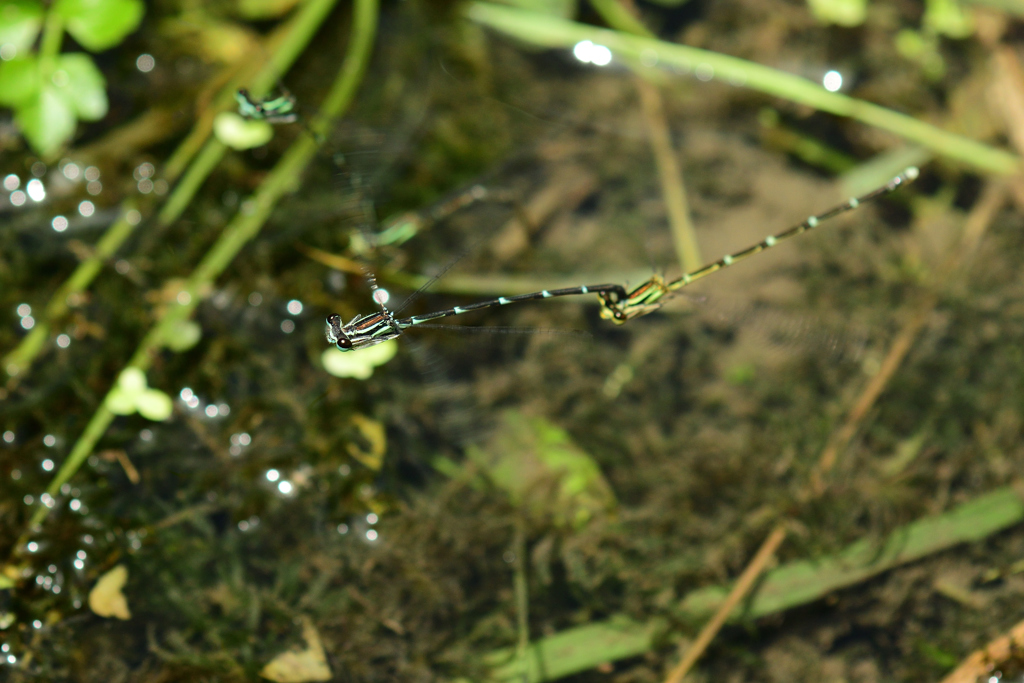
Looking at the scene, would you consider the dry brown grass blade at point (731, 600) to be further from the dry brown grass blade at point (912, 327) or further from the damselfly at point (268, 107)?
the damselfly at point (268, 107)

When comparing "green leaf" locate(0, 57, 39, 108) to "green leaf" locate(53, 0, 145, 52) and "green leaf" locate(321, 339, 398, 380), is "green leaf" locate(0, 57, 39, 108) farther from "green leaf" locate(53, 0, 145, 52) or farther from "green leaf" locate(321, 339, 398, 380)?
"green leaf" locate(321, 339, 398, 380)

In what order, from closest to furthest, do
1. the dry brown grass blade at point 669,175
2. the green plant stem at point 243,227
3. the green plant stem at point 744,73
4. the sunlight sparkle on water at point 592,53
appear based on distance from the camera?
the green plant stem at point 243,227 < the dry brown grass blade at point 669,175 < the green plant stem at point 744,73 < the sunlight sparkle on water at point 592,53

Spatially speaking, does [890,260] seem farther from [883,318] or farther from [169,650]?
[169,650]

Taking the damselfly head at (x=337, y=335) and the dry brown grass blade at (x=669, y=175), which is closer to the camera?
the damselfly head at (x=337, y=335)

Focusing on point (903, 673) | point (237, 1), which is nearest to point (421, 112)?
point (237, 1)

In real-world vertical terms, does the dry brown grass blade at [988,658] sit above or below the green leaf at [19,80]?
→ below

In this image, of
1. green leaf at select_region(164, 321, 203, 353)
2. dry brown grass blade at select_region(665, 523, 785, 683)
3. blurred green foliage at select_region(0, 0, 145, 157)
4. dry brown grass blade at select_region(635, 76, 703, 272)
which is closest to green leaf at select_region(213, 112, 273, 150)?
blurred green foliage at select_region(0, 0, 145, 157)

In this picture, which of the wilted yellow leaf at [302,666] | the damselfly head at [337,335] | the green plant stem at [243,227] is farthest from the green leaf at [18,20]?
the wilted yellow leaf at [302,666]

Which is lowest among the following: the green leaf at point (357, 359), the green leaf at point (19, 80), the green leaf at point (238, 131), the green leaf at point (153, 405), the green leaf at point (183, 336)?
the green leaf at point (153, 405)
